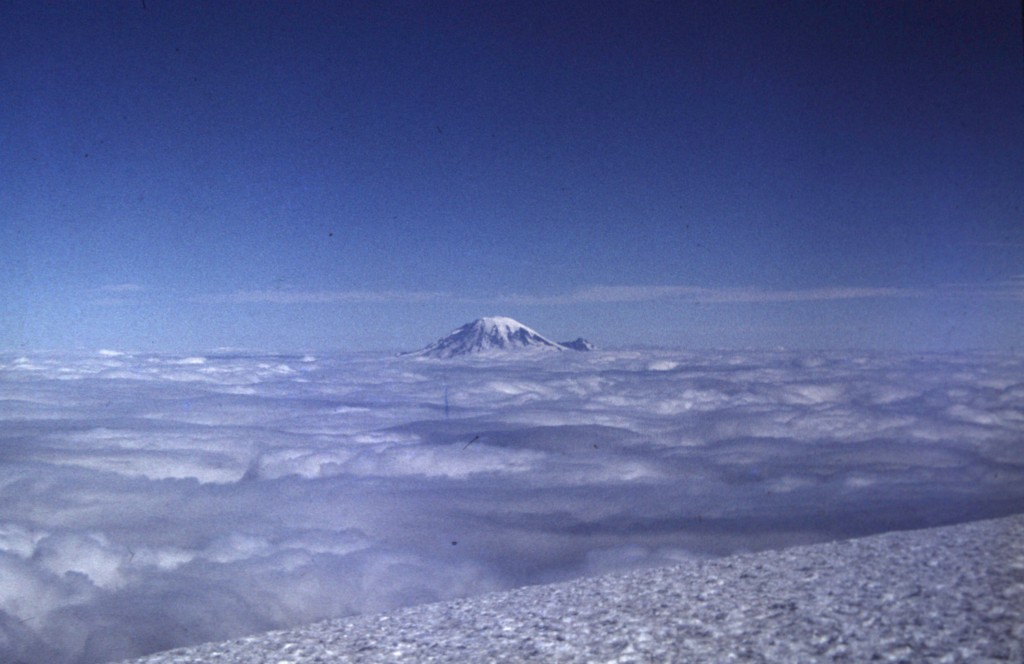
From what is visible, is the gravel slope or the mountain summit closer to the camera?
the gravel slope

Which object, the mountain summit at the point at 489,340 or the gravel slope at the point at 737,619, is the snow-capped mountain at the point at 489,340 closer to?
the mountain summit at the point at 489,340

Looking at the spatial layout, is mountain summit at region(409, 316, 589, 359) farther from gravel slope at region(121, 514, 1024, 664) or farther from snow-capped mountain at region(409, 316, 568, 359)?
gravel slope at region(121, 514, 1024, 664)

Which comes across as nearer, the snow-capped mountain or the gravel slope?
the gravel slope

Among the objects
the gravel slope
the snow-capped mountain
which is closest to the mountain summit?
the snow-capped mountain

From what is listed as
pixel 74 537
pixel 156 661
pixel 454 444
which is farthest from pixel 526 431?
pixel 156 661

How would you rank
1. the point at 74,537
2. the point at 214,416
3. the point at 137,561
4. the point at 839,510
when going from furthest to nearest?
the point at 214,416
the point at 74,537
the point at 137,561
the point at 839,510

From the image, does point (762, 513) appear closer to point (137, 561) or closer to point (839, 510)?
point (839, 510)

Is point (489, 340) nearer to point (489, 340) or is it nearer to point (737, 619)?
point (489, 340)
